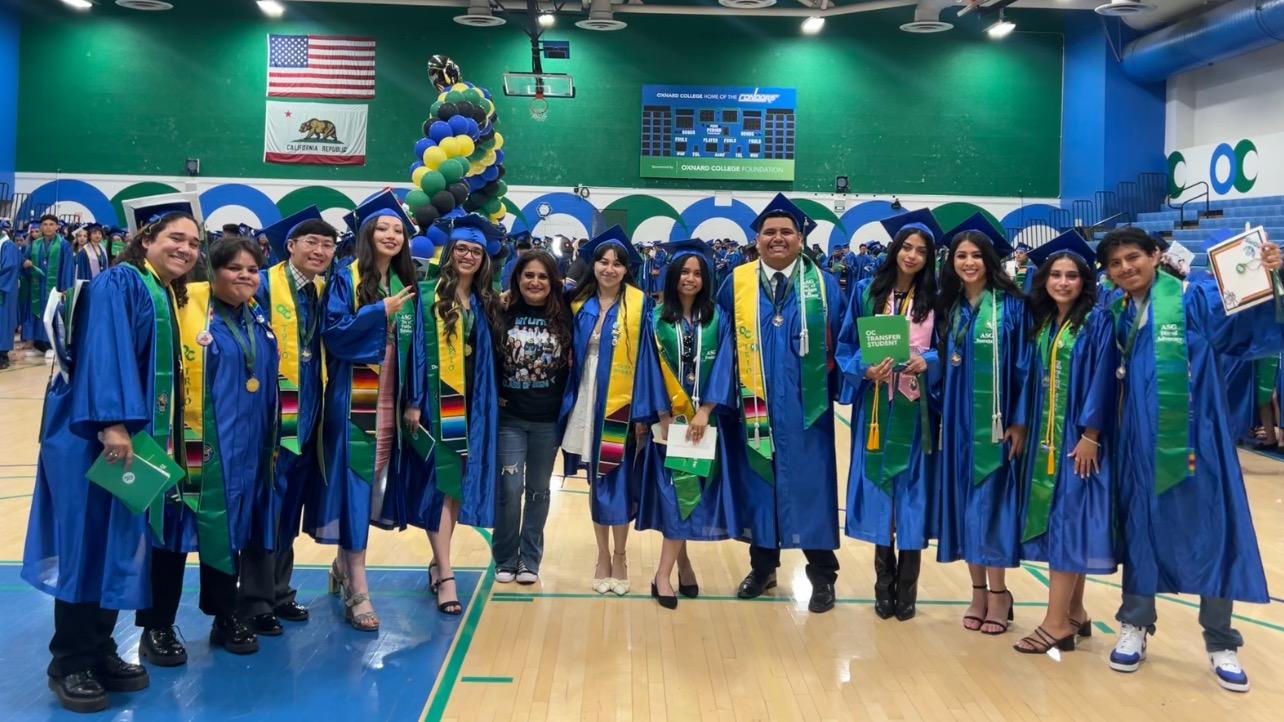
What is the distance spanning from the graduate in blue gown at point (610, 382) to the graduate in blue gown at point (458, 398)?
1.25 ft

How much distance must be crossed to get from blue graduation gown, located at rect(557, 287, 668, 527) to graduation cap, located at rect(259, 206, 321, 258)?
47.6 inches

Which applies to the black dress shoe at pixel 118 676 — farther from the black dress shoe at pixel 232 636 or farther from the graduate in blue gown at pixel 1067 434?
the graduate in blue gown at pixel 1067 434

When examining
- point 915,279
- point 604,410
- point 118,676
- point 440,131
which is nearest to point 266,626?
point 118,676

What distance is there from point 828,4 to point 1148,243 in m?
15.1

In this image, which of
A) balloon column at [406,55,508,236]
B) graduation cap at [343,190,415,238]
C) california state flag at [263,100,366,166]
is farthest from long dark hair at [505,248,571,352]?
california state flag at [263,100,366,166]

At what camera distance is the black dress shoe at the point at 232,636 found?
3.75m

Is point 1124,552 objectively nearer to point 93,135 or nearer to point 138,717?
point 138,717

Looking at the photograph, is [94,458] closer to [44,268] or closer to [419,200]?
[419,200]

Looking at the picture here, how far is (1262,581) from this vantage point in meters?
3.55

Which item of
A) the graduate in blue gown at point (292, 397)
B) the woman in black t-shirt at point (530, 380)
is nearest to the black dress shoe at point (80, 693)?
the graduate in blue gown at point (292, 397)

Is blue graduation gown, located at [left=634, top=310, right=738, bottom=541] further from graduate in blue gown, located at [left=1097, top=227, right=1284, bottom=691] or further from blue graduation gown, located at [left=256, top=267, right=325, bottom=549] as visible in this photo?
graduate in blue gown, located at [left=1097, top=227, right=1284, bottom=691]

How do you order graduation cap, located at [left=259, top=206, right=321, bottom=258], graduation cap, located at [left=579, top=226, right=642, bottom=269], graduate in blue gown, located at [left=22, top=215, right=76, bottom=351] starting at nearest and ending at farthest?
graduation cap, located at [left=259, top=206, right=321, bottom=258] → graduation cap, located at [left=579, top=226, right=642, bottom=269] → graduate in blue gown, located at [left=22, top=215, right=76, bottom=351]

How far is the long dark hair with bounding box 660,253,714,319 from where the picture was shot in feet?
14.6

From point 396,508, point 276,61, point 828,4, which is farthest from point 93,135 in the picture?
point 396,508
